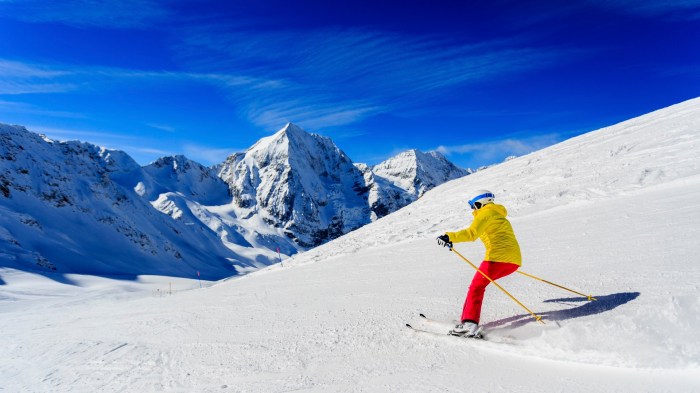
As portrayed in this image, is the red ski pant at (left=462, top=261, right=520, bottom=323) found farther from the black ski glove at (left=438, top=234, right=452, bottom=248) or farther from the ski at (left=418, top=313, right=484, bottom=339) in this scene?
the black ski glove at (left=438, top=234, right=452, bottom=248)

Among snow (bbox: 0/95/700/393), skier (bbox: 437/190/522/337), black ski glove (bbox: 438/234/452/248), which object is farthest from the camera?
black ski glove (bbox: 438/234/452/248)

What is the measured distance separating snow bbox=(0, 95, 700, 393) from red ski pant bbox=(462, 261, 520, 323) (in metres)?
0.38

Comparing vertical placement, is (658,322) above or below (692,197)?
below

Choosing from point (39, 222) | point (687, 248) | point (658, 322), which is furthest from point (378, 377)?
point (39, 222)

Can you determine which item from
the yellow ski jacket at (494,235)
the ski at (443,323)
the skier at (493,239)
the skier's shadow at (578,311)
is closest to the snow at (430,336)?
the skier's shadow at (578,311)

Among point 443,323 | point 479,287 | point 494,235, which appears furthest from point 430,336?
point 494,235

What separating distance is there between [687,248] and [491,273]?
391cm

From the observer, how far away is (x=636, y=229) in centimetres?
886

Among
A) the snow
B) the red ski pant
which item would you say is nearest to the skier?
the red ski pant

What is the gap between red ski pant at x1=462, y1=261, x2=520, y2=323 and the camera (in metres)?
5.29

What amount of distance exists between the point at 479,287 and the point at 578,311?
1.39m

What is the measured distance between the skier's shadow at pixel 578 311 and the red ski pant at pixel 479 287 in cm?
44

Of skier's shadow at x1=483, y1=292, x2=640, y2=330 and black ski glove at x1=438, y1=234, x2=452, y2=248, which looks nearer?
skier's shadow at x1=483, y1=292, x2=640, y2=330

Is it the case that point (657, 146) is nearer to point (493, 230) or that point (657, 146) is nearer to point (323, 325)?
point (493, 230)
